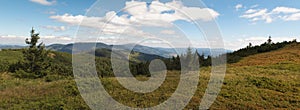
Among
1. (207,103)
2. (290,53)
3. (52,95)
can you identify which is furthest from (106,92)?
(290,53)

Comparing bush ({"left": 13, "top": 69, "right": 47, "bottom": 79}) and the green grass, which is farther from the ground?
the green grass

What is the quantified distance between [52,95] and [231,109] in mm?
11682

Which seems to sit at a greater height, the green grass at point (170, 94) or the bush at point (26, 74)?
the green grass at point (170, 94)

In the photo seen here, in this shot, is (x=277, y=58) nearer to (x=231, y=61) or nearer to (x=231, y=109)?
(x=231, y=61)

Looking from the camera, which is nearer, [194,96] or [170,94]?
[194,96]

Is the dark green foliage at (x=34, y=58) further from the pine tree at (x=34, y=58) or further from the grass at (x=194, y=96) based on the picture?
the grass at (x=194, y=96)

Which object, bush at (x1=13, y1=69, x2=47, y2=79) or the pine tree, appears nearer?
bush at (x1=13, y1=69, x2=47, y2=79)

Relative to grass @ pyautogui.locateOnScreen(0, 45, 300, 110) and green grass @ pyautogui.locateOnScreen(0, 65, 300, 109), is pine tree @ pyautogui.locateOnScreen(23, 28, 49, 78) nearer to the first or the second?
grass @ pyautogui.locateOnScreen(0, 45, 300, 110)

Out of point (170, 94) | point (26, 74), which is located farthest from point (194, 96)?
point (26, 74)

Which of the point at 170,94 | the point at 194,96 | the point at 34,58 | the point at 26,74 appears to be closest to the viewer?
the point at 194,96

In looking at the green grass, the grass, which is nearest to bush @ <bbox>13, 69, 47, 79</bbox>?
the grass

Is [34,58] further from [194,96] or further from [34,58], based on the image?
[194,96]

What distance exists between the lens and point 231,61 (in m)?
37.6

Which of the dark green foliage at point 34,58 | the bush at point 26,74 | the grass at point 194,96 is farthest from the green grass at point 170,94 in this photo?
the dark green foliage at point 34,58
